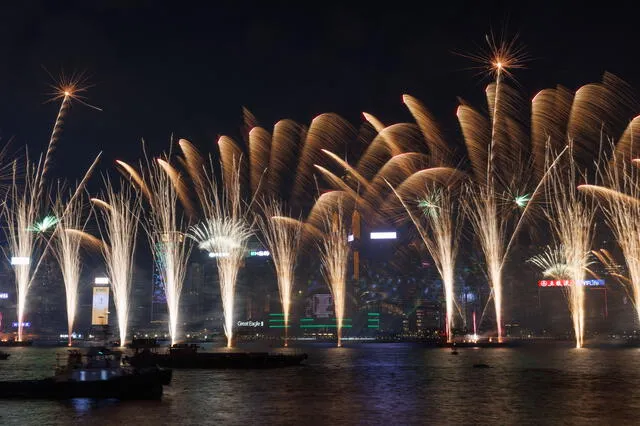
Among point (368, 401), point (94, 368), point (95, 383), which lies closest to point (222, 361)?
point (94, 368)

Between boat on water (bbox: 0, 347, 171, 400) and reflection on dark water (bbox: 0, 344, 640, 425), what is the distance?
5.45ft

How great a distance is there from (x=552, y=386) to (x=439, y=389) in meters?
10.6

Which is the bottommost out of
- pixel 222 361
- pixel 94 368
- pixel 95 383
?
pixel 222 361

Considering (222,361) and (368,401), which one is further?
(222,361)

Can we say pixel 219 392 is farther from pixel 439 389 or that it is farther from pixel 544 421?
pixel 544 421

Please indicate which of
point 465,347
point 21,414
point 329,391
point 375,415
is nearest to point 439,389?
point 329,391

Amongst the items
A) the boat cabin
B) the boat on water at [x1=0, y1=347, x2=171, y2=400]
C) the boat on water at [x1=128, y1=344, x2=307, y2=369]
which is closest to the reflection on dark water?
the boat on water at [x1=0, y1=347, x2=171, y2=400]

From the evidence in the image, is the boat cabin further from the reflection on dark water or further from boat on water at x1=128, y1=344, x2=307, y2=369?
boat on water at x1=128, y1=344, x2=307, y2=369

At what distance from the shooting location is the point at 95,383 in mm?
55125

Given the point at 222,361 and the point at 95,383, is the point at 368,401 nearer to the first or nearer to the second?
the point at 95,383

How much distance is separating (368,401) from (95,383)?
20.7 meters

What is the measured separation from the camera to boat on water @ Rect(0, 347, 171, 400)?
55031 mm

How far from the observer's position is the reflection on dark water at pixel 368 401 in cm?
4441

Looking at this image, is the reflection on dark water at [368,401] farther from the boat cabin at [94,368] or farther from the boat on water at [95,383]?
the boat cabin at [94,368]
